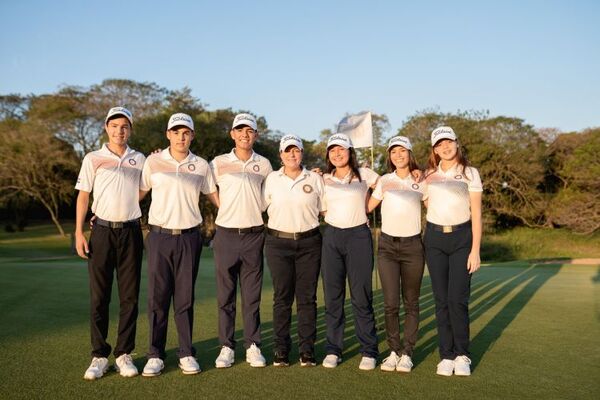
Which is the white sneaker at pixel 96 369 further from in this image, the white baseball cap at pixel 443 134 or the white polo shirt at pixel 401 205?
the white baseball cap at pixel 443 134

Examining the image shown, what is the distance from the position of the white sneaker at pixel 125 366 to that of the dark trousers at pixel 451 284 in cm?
278

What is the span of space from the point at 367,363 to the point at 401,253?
1076 mm

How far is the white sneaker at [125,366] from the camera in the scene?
478 cm

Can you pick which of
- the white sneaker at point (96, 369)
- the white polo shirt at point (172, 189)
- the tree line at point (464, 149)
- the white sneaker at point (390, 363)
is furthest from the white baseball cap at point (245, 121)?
the tree line at point (464, 149)

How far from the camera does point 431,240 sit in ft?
17.1

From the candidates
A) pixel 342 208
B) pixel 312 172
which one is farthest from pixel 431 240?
pixel 312 172

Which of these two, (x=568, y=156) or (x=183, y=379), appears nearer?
(x=183, y=379)

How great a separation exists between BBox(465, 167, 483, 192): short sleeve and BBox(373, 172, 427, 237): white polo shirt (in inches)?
17.2

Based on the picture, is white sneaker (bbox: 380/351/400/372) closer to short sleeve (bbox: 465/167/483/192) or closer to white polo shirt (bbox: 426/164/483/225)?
white polo shirt (bbox: 426/164/483/225)

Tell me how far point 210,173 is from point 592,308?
6247 millimetres

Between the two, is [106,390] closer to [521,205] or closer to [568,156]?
[521,205]

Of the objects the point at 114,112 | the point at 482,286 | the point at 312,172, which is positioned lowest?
the point at 482,286

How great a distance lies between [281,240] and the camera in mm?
5367

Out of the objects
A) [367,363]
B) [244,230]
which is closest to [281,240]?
[244,230]
